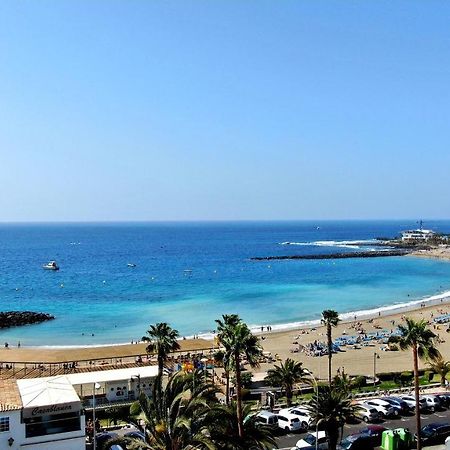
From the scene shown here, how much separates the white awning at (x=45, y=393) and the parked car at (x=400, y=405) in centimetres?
2173

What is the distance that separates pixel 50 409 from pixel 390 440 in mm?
18056

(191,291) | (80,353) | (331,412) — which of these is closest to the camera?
(331,412)

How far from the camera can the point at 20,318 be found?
86.1 meters

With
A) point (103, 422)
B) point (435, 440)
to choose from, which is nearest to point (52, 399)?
point (103, 422)

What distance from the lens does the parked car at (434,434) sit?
30578 millimetres

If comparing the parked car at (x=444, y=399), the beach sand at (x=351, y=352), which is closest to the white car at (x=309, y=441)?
the parked car at (x=444, y=399)

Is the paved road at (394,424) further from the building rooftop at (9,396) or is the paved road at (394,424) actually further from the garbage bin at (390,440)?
the building rooftop at (9,396)

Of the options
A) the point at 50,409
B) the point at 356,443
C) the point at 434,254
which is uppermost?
the point at 50,409

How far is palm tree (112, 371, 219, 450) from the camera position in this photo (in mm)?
18562

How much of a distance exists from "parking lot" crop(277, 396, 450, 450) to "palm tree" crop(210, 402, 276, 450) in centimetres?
709

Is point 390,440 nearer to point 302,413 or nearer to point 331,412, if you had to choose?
point 331,412

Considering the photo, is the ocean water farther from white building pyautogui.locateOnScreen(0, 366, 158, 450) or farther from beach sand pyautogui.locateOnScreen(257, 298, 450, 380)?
white building pyautogui.locateOnScreen(0, 366, 158, 450)

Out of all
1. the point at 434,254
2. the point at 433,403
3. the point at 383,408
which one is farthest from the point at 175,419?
the point at 434,254

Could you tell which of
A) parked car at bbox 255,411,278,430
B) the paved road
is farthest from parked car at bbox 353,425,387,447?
parked car at bbox 255,411,278,430
